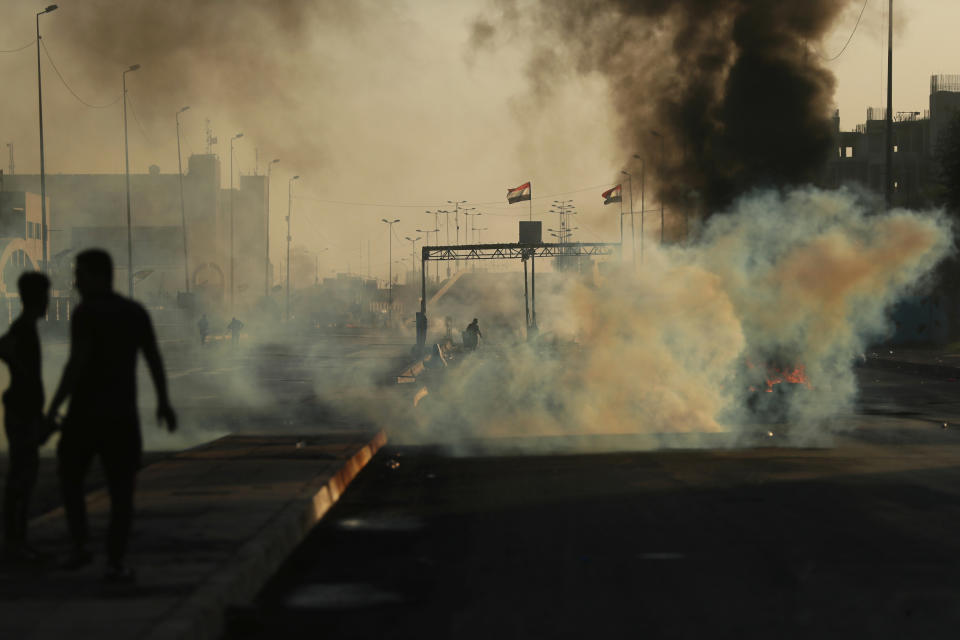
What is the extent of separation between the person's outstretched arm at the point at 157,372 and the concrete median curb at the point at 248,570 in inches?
34.4

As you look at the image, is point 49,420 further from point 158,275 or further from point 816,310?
point 158,275

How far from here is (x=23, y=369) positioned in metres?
7.33

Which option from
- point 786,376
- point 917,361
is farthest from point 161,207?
point 786,376

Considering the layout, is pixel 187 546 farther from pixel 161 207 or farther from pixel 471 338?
pixel 161 207

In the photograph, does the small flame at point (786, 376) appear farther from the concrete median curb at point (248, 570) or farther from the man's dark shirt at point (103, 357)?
the man's dark shirt at point (103, 357)

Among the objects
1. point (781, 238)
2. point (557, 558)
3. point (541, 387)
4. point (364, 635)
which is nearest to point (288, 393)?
point (541, 387)

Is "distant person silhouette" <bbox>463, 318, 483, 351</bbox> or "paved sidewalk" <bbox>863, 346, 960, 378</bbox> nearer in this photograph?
"paved sidewalk" <bbox>863, 346, 960, 378</bbox>

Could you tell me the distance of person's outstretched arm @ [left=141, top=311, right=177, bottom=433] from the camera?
6473 millimetres

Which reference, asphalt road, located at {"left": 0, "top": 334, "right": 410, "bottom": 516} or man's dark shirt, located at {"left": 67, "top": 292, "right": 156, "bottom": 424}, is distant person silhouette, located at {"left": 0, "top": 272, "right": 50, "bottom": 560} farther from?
asphalt road, located at {"left": 0, "top": 334, "right": 410, "bottom": 516}

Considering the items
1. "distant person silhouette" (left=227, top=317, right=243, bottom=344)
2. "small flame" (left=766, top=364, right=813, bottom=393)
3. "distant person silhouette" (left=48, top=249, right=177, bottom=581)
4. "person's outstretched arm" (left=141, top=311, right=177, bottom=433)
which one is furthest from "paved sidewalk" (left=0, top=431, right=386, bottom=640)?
"distant person silhouette" (left=227, top=317, right=243, bottom=344)

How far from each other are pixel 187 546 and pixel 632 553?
2787 millimetres

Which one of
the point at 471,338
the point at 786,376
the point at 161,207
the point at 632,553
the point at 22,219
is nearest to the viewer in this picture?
the point at 632,553

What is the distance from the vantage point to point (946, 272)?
52156mm

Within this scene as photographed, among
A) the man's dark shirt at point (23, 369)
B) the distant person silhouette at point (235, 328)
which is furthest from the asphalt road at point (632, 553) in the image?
the distant person silhouette at point (235, 328)
